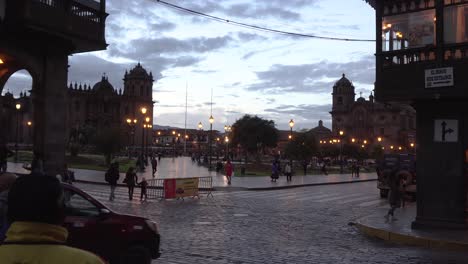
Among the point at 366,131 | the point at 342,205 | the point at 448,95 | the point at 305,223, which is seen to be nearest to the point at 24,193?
the point at 448,95

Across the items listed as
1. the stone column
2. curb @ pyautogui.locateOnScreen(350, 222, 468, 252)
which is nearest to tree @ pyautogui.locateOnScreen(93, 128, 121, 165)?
the stone column

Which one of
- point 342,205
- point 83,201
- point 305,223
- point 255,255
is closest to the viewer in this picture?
point 83,201

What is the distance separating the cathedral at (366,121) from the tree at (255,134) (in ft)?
160

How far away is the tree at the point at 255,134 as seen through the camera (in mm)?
79875

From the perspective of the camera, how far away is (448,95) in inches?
534

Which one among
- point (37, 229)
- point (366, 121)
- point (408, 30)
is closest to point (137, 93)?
point (366, 121)

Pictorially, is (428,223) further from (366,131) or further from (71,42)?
(366,131)

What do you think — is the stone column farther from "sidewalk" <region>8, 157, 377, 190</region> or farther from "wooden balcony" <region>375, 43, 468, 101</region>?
"sidewalk" <region>8, 157, 377, 190</region>

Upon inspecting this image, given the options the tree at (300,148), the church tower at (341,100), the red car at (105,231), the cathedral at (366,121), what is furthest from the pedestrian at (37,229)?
the church tower at (341,100)

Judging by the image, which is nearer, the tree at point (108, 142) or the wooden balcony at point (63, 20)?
the wooden balcony at point (63, 20)

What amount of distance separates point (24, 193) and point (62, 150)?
745 inches

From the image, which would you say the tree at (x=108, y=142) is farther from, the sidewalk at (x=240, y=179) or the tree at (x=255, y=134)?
the tree at (x=255, y=134)

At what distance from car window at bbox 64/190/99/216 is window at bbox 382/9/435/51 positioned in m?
10.4

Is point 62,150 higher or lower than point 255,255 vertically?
higher
